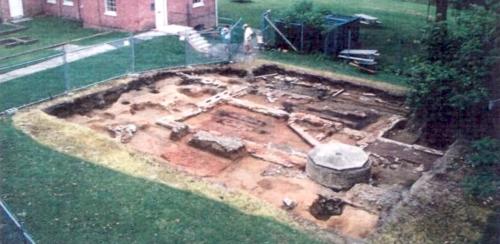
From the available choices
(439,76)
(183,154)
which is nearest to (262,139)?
(183,154)

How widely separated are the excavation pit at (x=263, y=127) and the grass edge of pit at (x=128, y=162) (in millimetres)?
506

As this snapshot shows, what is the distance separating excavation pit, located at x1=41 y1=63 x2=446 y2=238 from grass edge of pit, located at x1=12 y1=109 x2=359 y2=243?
0.51 meters

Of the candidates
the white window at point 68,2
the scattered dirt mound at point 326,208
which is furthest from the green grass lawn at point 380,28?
the scattered dirt mound at point 326,208

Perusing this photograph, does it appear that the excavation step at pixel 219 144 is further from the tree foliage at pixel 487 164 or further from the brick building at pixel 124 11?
the brick building at pixel 124 11

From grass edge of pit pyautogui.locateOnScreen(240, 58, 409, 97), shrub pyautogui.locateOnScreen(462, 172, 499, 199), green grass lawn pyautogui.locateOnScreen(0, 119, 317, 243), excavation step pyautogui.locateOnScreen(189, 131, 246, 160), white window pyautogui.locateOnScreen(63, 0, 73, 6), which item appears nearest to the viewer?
shrub pyautogui.locateOnScreen(462, 172, 499, 199)

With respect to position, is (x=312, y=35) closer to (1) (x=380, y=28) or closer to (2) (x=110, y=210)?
(1) (x=380, y=28)

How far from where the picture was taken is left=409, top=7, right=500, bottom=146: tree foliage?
1302cm

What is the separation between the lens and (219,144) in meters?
17.9

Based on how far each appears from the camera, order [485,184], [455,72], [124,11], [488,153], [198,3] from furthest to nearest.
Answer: [198,3] < [124,11] < [455,72] < [485,184] < [488,153]

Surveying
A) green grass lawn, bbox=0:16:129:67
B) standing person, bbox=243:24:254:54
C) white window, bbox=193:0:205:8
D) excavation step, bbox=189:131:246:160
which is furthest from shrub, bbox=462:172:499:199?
white window, bbox=193:0:205:8

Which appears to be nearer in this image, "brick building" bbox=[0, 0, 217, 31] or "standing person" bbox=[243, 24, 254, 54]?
"standing person" bbox=[243, 24, 254, 54]

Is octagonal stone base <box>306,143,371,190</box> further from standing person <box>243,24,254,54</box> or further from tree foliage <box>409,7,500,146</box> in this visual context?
standing person <box>243,24,254,54</box>

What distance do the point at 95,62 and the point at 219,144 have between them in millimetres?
9755

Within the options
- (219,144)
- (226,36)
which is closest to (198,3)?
(226,36)
